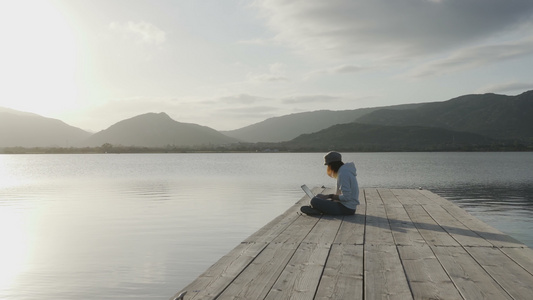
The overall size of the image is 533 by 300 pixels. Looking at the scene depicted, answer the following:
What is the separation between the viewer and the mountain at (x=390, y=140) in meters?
163

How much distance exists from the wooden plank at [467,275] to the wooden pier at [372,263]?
0.4 inches

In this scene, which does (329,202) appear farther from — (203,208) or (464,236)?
(203,208)

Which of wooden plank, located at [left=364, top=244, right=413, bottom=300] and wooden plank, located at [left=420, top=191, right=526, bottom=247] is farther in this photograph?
wooden plank, located at [left=420, top=191, right=526, bottom=247]

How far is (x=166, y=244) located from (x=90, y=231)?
3662 millimetres

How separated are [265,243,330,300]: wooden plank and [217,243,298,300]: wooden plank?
8 cm

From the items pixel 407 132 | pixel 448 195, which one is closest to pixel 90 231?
pixel 448 195

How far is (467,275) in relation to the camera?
539 centimetres

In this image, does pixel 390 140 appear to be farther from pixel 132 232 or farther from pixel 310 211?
pixel 310 211

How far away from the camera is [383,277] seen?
17.4ft

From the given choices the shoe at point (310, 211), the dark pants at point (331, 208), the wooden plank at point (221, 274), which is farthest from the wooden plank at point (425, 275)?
the shoe at point (310, 211)

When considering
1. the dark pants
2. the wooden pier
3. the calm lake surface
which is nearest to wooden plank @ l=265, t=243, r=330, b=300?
the wooden pier

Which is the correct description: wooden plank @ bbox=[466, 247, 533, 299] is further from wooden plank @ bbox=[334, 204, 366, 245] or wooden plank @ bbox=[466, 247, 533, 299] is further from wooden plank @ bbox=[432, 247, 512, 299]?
wooden plank @ bbox=[334, 204, 366, 245]

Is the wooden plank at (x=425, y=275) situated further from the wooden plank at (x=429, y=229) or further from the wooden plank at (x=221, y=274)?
the wooden plank at (x=221, y=274)

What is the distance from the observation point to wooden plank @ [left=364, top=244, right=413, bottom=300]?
15.4 ft
